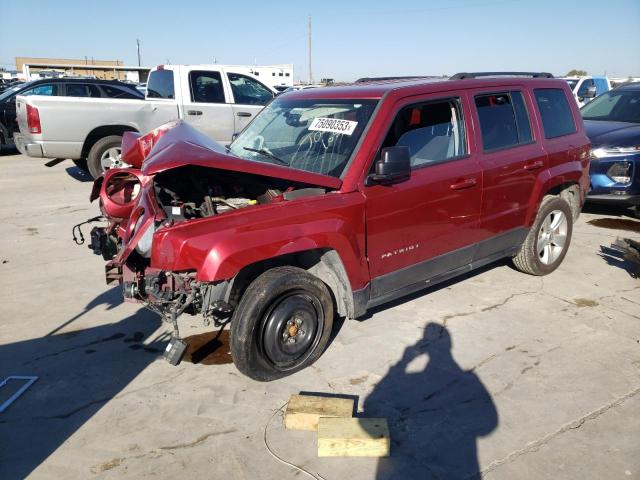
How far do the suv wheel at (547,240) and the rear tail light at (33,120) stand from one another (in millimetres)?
8061

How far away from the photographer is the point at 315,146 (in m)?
3.83

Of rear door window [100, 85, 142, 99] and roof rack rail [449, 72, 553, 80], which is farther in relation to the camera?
rear door window [100, 85, 142, 99]

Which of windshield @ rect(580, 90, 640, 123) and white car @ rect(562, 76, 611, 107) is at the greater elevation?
white car @ rect(562, 76, 611, 107)

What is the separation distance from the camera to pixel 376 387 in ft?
11.0

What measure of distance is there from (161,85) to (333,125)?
7000 millimetres

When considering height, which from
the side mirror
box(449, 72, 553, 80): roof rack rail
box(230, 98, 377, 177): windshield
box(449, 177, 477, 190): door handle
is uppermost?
box(449, 72, 553, 80): roof rack rail

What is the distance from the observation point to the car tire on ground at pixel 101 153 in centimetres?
921

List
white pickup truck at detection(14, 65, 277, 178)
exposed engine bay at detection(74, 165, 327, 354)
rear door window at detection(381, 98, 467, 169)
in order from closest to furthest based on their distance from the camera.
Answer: exposed engine bay at detection(74, 165, 327, 354)
rear door window at detection(381, 98, 467, 169)
white pickup truck at detection(14, 65, 277, 178)

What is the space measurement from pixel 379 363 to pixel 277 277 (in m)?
1.03

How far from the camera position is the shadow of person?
2.63 metres

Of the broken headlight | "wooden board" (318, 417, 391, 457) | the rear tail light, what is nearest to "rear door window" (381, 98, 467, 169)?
"wooden board" (318, 417, 391, 457)

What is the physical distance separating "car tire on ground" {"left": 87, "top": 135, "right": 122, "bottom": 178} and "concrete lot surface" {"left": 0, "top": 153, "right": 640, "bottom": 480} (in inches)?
176

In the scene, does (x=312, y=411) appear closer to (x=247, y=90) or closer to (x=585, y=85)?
(x=247, y=90)

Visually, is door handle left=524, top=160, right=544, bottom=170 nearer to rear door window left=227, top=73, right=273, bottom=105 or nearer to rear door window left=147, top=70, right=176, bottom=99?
rear door window left=227, top=73, right=273, bottom=105
